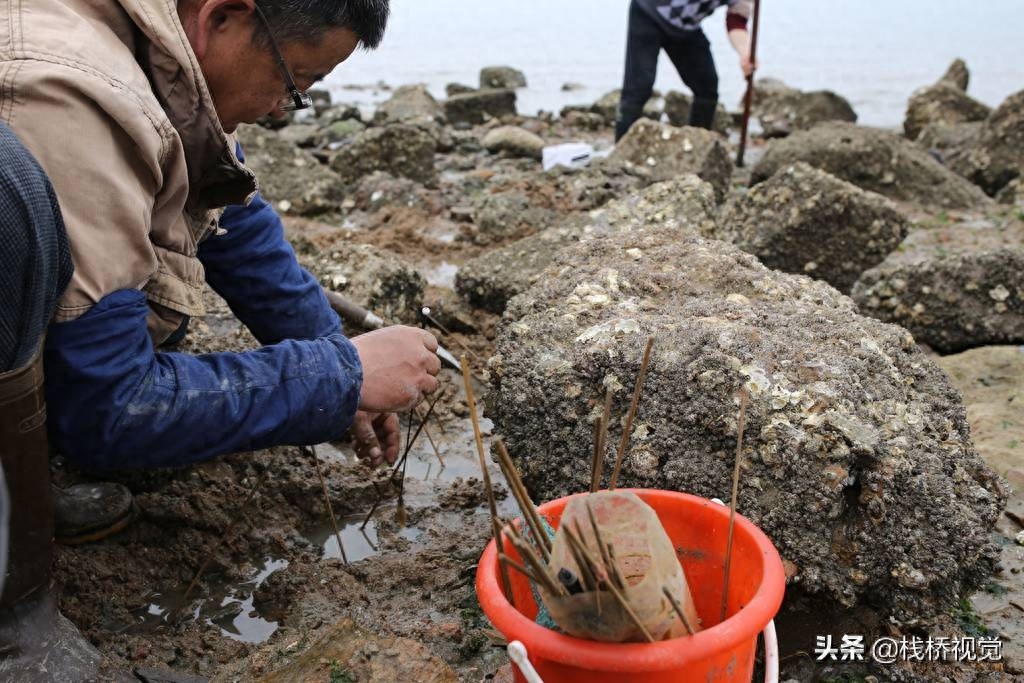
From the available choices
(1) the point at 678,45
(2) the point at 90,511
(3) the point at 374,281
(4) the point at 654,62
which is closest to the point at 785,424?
(2) the point at 90,511

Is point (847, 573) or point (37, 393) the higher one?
point (37, 393)

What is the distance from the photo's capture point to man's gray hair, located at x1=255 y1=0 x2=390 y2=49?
199 cm

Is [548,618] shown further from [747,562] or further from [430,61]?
[430,61]

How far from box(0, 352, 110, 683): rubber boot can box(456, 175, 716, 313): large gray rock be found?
2.40m

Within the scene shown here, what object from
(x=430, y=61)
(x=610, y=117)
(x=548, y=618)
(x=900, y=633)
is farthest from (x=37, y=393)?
(x=430, y=61)

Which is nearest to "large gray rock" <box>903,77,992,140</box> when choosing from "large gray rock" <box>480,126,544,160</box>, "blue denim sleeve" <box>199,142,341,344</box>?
"large gray rock" <box>480,126,544,160</box>

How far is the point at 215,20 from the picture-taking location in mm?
2000

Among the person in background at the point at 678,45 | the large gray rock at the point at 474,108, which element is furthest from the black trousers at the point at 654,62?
the large gray rock at the point at 474,108

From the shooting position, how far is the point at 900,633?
225cm

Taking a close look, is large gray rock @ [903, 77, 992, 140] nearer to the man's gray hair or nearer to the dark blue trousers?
the man's gray hair

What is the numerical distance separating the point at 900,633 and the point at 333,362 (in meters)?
1.47

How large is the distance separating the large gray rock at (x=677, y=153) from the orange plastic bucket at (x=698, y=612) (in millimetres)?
4881

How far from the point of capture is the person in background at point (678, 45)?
738 centimetres

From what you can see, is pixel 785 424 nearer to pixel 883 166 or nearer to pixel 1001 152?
pixel 883 166
